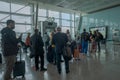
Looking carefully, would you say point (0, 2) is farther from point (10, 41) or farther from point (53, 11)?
point (10, 41)

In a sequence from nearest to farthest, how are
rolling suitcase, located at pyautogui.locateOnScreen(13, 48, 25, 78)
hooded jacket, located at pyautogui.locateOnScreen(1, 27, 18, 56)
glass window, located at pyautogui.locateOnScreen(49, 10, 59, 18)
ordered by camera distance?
hooded jacket, located at pyautogui.locateOnScreen(1, 27, 18, 56) → rolling suitcase, located at pyautogui.locateOnScreen(13, 48, 25, 78) → glass window, located at pyautogui.locateOnScreen(49, 10, 59, 18)

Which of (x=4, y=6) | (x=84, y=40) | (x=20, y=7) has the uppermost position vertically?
(x=20, y=7)

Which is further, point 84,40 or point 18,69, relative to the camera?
point 84,40

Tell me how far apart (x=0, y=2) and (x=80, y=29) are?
10.3 metres

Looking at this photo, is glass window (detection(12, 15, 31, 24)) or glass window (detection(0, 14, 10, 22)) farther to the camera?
glass window (detection(12, 15, 31, 24))

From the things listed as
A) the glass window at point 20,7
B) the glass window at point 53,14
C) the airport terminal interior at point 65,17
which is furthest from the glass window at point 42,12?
the glass window at point 20,7

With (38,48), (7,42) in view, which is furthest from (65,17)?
(7,42)

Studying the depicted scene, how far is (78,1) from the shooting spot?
1260 centimetres

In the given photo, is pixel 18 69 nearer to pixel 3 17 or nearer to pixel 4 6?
pixel 3 17

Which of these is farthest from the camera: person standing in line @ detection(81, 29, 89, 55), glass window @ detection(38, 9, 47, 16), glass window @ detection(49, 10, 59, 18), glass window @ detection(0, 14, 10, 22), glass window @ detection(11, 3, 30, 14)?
glass window @ detection(49, 10, 59, 18)

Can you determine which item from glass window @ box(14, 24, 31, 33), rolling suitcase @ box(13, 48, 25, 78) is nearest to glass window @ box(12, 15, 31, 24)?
glass window @ box(14, 24, 31, 33)

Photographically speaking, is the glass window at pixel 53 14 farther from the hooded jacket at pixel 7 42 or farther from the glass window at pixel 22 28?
the hooded jacket at pixel 7 42

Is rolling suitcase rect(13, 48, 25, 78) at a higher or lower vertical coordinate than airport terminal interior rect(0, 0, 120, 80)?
lower

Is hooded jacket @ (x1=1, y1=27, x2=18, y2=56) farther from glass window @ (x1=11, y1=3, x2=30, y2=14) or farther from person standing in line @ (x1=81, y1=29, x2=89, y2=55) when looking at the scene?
glass window @ (x1=11, y1=3, x2=30, y2=14)
